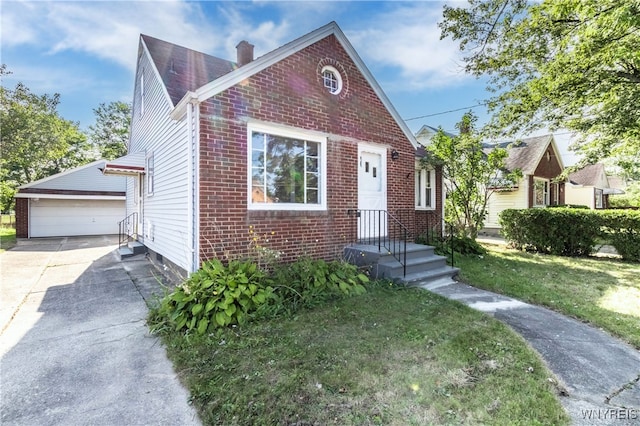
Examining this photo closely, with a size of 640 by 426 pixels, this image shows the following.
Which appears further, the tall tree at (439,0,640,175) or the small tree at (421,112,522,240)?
the small tree at (421,112,522,240)

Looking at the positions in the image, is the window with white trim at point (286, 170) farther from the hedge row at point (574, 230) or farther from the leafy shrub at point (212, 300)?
the hedge row at point (574, 230)

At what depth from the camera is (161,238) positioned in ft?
25.1

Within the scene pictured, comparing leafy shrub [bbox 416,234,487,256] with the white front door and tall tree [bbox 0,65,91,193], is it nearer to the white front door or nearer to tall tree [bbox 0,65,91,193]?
the white front door

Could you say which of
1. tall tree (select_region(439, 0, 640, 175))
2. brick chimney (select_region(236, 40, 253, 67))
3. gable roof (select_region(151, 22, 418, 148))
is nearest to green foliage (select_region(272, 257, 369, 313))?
gable roof (select_region(151, 22, 418, 148))

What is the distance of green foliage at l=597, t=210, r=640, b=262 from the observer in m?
8.82

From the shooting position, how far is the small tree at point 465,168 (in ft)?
31.3

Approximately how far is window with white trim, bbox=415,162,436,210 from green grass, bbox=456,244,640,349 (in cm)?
200

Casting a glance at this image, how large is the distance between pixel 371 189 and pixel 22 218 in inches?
785

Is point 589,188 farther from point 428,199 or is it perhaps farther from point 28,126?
point 28,126

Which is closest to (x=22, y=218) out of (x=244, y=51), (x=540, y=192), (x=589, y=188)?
(x=244, y=51)

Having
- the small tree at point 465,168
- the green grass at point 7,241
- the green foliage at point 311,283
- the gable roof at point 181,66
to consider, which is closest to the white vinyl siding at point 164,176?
the gable roof at point 181,66

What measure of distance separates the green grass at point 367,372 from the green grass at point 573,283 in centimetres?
172

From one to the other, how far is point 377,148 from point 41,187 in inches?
767

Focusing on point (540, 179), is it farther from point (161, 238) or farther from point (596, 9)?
point (161, 238)
